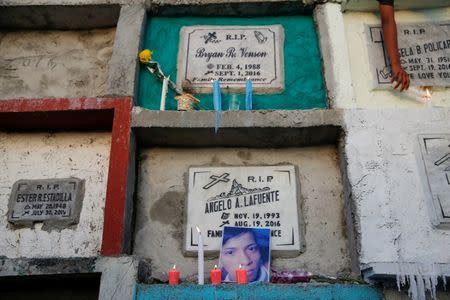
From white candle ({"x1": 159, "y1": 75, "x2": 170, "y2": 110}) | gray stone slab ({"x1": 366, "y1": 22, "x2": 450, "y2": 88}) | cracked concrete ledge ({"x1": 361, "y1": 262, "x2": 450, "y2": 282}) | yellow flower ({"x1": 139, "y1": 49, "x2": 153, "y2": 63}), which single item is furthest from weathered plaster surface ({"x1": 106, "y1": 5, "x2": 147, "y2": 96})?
cracked concrete ledge ({"x1": 361, "y1": 262, "x2": 450, "y2": 282})

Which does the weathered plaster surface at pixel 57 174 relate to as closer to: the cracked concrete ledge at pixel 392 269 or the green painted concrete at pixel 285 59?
the green painted concrete at pixel 285 59

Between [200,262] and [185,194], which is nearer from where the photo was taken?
[200,262]

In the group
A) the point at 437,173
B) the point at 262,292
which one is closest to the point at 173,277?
the point at 262,292

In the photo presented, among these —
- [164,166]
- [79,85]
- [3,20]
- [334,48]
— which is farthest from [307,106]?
[3,20]

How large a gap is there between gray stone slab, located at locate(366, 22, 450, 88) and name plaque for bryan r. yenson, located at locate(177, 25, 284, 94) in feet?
2.44

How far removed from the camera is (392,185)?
10.4ft

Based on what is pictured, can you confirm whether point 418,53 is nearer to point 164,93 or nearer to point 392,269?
point 392,269

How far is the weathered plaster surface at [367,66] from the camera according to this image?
3.50 m

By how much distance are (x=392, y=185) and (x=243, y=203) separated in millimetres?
1031

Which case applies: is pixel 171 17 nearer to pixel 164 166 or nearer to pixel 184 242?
pixel 164 166

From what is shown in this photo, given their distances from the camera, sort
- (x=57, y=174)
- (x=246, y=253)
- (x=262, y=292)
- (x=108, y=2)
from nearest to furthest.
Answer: (x=262, y=292) < (x=246, y=253) < (x=57, y=174) < (x=108, y=2)

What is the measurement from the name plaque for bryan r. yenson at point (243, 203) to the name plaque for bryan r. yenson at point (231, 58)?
0.70 meters

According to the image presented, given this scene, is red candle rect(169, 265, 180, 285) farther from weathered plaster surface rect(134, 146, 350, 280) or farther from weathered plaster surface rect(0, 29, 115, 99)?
weathered plaster surface rect(0, 29, 115, 99)

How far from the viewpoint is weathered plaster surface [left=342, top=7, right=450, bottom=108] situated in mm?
3502
